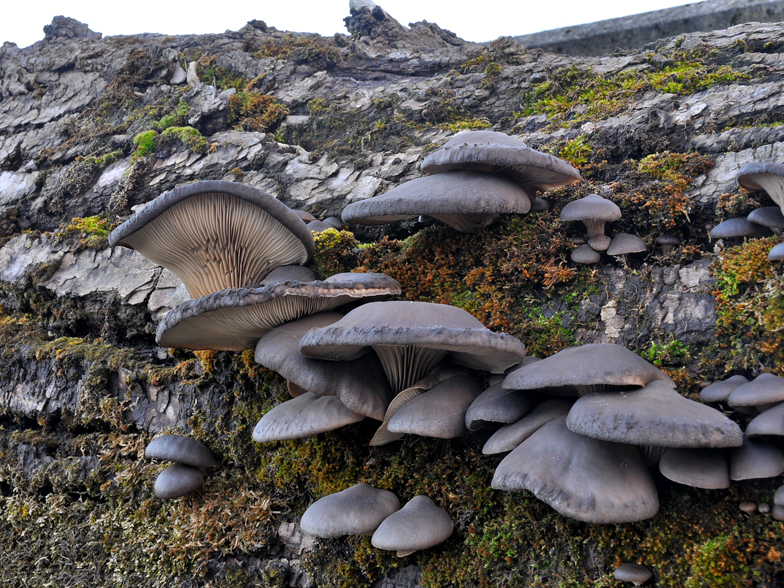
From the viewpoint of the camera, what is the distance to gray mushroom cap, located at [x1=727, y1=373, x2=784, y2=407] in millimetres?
2146

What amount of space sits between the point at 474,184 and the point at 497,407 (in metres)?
1.57

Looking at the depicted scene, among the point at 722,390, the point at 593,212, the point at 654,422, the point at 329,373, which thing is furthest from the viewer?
the point at 593,212

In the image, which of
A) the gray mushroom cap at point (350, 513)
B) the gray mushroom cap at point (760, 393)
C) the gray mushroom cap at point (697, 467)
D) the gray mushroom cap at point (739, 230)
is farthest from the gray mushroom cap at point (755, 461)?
the gray mushroom cap at point (350, 513)

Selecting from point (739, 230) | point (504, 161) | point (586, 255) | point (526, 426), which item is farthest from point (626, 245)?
point (526, 426)

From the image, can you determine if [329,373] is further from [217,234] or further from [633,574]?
[633,574]

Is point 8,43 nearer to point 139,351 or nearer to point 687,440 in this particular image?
point 139,351

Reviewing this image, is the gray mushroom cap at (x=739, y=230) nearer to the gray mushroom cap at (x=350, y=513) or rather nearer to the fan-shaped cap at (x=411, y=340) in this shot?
the fan-shaped cap at (x=411, y=340)

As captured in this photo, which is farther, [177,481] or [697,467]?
[177,481]

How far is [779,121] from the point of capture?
3900 millimetres

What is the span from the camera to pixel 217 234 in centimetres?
367

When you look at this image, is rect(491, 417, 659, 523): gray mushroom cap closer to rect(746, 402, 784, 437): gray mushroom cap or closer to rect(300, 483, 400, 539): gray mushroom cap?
rect(746, 402, 784, 437): gray mushroom cap

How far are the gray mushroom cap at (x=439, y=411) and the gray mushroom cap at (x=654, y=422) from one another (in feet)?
2.06

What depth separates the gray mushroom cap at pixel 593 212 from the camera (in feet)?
11.2

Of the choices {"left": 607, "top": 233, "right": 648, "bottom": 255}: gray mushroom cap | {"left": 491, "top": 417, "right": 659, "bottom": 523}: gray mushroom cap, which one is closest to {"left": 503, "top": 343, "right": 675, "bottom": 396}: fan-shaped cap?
{"left": 491, "top": 417, "right": 659, "bottom": 523}: gray mushroom cap
